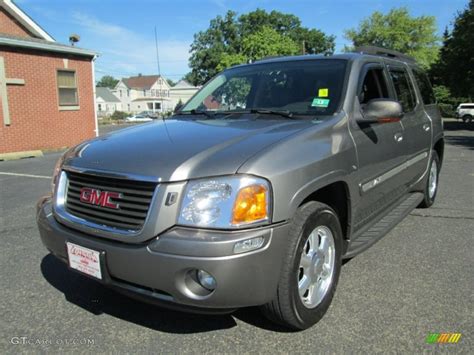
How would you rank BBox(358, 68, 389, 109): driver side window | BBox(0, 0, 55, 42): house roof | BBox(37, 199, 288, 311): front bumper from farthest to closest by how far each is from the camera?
BBox(0, 0, 55, 42): house roof, BBox(358, 68, 389, 109): driver side window, BBox(37, 199, 288, 311): front bumper

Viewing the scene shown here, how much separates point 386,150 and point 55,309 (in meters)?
2.96

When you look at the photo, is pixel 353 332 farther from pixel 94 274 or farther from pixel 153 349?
pixel 94 274

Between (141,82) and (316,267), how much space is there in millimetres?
87989

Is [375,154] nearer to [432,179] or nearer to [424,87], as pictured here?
[424,87]

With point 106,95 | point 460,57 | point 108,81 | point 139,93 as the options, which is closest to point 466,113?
point 460,57

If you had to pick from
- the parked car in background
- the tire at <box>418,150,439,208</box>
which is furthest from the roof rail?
the parked car in background

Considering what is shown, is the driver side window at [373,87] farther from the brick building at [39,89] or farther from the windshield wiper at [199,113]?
the brick building at [39,89]

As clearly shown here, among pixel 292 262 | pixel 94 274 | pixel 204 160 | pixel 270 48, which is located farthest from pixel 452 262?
pixel 270 48

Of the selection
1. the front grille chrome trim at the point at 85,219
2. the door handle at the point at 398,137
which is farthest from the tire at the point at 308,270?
the door handle at the point at 398,137

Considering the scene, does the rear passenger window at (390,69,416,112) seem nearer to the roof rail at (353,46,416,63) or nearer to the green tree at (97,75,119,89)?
the roof rail at (353,46,416,63)

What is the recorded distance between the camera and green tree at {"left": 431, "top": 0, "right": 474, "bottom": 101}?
88.6ft

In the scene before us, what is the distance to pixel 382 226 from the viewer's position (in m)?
3.83

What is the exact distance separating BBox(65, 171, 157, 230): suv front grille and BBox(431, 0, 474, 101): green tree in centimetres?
2902

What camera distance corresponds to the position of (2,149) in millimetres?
13469
